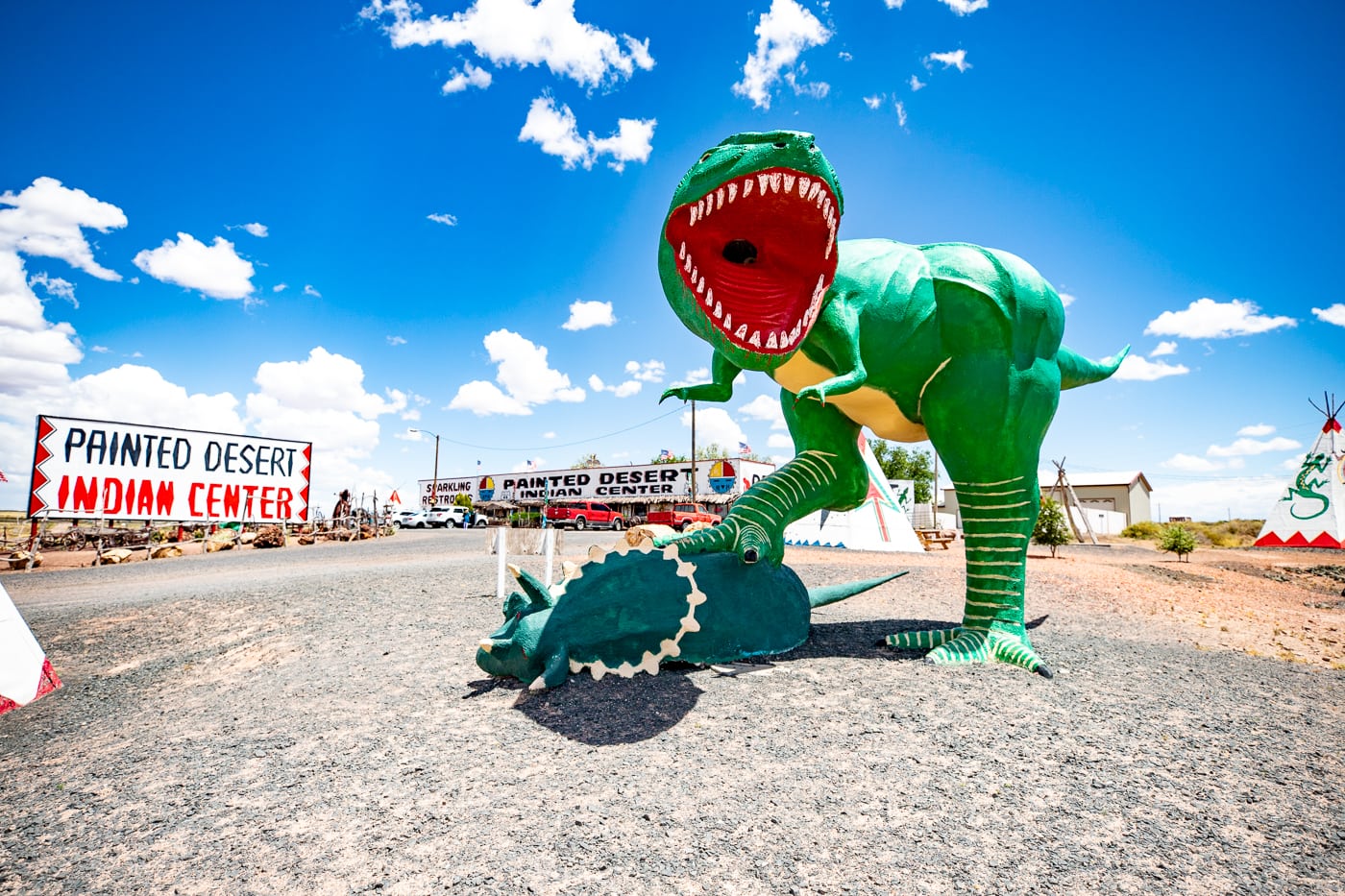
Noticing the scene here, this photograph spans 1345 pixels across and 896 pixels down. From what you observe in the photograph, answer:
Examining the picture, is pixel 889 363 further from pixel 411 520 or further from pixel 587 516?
pixel 411 520

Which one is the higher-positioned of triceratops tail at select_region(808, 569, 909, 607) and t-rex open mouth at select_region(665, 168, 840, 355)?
t-rex open mouth at select_region(665, 168, 840, 355)

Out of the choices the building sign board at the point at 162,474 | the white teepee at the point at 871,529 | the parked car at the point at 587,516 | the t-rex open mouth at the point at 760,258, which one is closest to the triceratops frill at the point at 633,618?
the t-rex open mouth at the point at 760,258

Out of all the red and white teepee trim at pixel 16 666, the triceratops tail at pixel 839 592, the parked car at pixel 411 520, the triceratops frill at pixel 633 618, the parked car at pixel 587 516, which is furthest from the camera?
the parked car at pixel 411 520

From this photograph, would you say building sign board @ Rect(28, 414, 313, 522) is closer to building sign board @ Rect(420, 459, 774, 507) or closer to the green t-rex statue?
the green t-rex statue

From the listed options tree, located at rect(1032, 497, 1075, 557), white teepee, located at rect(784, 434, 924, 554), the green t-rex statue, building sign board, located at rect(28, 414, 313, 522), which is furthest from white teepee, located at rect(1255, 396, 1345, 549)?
building sign board, located at rect(28, 414, 313, 522)

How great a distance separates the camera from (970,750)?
8.23 feet

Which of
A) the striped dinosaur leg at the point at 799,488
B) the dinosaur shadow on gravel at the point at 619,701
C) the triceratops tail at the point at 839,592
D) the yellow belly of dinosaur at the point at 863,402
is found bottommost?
the dinosaur shadow on gravel at the point at 619,701

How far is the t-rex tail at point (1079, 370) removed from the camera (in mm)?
4328

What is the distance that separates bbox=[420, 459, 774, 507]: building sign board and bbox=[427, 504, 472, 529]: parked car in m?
5.37

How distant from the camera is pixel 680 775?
90.9 inches

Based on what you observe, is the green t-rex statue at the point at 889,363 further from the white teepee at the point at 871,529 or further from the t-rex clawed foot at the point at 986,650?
the white teepee at the point at 871,529

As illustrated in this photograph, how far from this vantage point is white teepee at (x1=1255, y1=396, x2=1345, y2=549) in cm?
1683

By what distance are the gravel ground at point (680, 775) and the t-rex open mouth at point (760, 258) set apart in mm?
1737

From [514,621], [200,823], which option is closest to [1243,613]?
[514,621]
